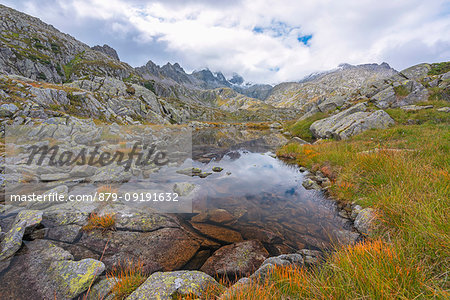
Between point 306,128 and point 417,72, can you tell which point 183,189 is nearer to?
point 306,128

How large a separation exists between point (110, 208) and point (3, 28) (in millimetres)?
195249

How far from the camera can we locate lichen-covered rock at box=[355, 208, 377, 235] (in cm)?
523

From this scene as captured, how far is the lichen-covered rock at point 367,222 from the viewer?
17.2 ft

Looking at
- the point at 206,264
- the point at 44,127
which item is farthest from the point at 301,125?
the point at 44,127

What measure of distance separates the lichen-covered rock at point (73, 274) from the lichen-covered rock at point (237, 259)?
2.80 metres

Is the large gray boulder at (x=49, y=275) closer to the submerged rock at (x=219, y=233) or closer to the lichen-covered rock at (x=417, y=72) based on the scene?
the submerged rock at (x=219, y=233)

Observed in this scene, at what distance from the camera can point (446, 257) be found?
104 inches

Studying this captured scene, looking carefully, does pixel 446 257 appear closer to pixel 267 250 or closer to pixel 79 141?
pixel 267 250

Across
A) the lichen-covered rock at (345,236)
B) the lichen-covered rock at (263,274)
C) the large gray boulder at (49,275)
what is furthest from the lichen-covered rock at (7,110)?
the lichen-covered rock at (345,236)

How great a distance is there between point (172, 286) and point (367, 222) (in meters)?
6.26

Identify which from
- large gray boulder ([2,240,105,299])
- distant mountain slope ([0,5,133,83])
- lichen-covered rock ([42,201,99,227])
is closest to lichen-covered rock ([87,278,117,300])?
large gray boulder ([2,240,105,299])

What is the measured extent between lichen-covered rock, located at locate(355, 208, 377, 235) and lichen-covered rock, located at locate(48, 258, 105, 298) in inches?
313

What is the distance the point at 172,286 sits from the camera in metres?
3.52

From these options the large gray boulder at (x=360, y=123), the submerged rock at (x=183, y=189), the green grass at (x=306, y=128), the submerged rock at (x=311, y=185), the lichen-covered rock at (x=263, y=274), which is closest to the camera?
the lichen-covered rock at (x=263, y=274)
